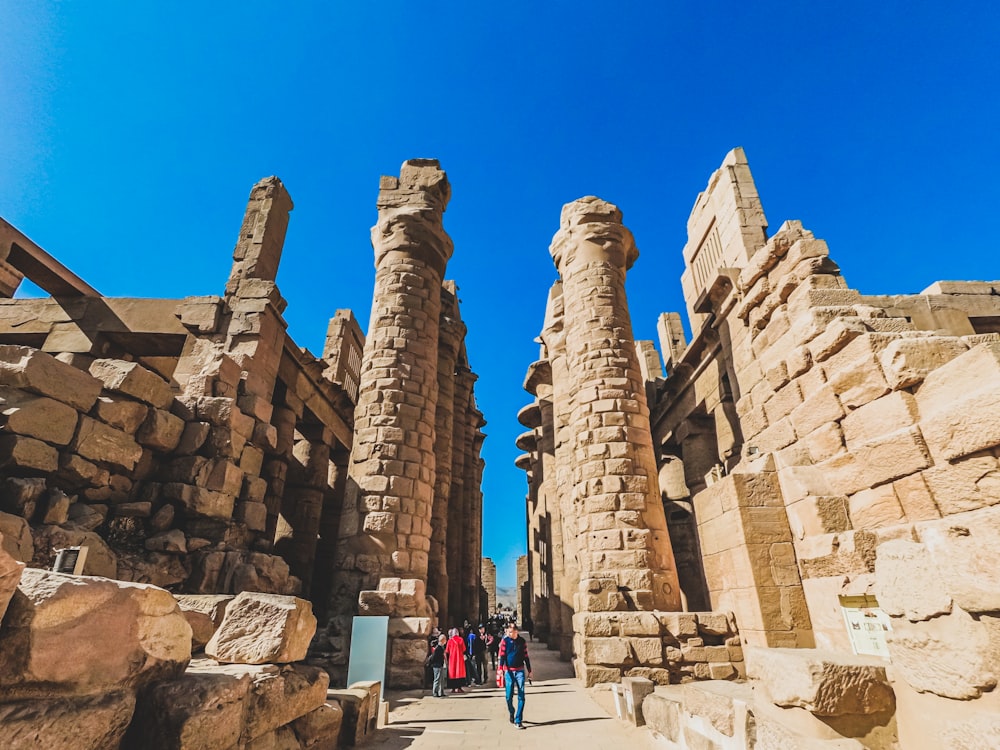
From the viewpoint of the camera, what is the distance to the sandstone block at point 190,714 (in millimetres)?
2297

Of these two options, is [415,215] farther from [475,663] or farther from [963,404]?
[963,404]

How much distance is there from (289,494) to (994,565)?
529 inches

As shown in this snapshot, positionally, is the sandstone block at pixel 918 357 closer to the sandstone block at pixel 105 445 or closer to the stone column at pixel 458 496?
the sandstone block at pixel 105 445

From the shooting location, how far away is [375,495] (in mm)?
8984

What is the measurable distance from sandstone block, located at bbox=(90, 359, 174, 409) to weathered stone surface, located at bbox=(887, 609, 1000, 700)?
7.82 m

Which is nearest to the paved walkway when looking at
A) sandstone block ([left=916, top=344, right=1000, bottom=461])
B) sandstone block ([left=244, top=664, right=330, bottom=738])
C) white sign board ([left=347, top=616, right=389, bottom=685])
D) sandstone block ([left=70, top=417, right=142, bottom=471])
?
white sign board ([left=347, top=616, right=389, bottom=685])

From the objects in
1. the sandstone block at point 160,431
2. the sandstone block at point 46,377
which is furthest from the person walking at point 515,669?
the sandstone block at point 46,377

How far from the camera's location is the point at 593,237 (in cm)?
1120

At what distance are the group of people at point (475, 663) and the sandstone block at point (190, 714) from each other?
3834 mm

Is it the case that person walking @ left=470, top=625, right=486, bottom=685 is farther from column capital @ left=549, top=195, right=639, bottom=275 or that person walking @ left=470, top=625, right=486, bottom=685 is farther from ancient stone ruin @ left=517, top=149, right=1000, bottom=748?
column capital @ left=549, top=195, right=639, bottom=275

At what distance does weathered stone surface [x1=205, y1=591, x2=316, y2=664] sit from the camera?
344 cm

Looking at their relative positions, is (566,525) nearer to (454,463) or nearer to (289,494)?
(454,463)

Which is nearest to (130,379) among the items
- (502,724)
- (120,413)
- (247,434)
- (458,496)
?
(120,413)

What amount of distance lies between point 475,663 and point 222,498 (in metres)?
5.94
